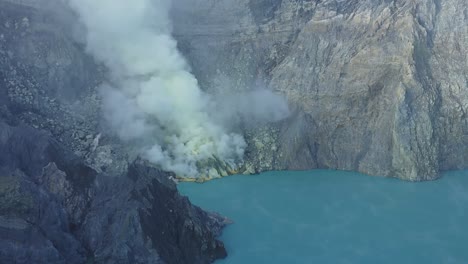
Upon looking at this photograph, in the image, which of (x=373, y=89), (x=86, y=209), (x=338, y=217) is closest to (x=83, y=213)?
(x=86, y=209)

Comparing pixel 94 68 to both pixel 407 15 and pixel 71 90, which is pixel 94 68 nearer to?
pixel 71 90

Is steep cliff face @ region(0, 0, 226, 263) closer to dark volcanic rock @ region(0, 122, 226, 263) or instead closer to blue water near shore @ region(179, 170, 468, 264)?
dark volcanic rock @ region(0, 122, 226, 263)

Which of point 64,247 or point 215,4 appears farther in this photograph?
point 215,4

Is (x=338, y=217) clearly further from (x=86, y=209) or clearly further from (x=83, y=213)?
(x=83, y=213)

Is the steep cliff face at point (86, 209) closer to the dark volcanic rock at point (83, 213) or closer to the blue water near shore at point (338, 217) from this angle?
the dark volcanic rock at point (83, 213)

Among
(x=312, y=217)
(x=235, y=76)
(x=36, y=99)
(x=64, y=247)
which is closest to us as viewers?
(x=64, y=247)

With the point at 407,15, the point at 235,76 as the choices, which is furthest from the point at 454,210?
the point at 235,76
